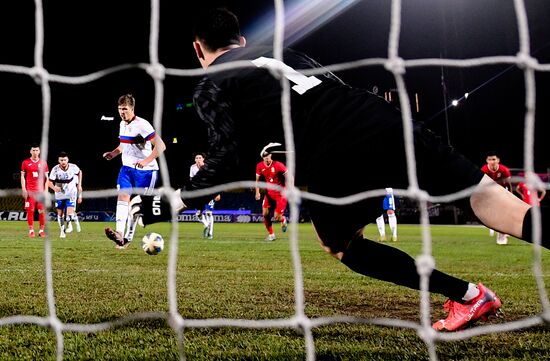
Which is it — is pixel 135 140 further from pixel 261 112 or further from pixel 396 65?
A: pixel 396 65

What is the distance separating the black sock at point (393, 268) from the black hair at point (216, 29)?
121 centimetres

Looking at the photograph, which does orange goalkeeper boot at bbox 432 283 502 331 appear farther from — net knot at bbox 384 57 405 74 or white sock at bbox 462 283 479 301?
net knot at bbox 384 57 405 74

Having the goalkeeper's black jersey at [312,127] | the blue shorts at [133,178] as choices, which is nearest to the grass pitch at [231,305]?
the goalkeeper's black jersey at [312,127]

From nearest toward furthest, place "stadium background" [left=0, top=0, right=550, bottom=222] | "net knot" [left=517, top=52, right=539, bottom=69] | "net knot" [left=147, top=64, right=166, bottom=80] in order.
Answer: "net knot" [left=517, top=52, right=539, bottom=69]
"net knot" [left=147, top=64, right=166, bottom=80]
"stadium background" [left=0, top=0, right=550, bottom=222]

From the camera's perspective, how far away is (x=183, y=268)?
579 centimetres

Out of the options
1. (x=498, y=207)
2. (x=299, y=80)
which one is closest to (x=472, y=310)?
(x=498, y=207)

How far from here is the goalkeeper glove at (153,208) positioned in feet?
8.45

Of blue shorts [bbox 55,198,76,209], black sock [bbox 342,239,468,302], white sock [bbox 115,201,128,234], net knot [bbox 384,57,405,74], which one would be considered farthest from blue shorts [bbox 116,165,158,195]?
net knot [bbox 384,57,405,74]

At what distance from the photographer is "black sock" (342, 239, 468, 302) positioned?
2.84m

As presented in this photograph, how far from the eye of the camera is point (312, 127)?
8.60ft

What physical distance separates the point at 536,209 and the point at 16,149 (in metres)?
30.6

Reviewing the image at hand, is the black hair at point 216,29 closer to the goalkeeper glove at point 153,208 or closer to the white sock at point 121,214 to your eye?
the goalkeeper glove at point 153,208

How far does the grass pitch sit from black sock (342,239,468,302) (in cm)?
26

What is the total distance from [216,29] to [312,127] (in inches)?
25.5
